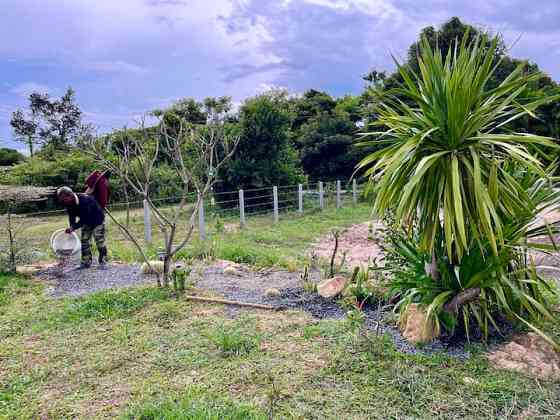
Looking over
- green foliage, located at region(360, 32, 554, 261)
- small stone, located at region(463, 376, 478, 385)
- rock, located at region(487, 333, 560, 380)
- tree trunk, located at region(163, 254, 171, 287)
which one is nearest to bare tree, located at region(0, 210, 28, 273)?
tree trunk, located at region(163, 254, 171, 287)

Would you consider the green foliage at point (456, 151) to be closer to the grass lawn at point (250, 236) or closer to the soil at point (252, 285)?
the soil at point (252, 285)

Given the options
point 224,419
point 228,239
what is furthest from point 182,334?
point 228,239

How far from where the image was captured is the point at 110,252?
252 inches

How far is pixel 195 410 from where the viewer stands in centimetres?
219

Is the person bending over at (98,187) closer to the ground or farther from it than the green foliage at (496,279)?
farther from it

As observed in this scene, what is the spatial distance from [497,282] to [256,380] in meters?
1.72

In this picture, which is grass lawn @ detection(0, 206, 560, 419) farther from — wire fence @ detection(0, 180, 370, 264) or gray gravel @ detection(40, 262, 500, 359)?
wire fence @ detection(0, 180, 370, 264)

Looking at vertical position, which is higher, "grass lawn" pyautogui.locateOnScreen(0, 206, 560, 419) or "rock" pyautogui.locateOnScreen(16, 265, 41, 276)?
"rock" pyautogui.locateOnScreen(16, 265, 41, 276)

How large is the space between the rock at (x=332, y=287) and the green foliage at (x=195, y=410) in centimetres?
179

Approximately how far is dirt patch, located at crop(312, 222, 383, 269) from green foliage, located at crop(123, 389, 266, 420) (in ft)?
11.3

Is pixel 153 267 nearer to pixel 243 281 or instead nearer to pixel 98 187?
pixel 243 281

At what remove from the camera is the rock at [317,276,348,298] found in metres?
3.94

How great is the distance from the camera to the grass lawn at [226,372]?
225 centimetres

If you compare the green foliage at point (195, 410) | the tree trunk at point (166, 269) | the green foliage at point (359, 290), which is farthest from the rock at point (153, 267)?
the green foliage at point (195, 410)
